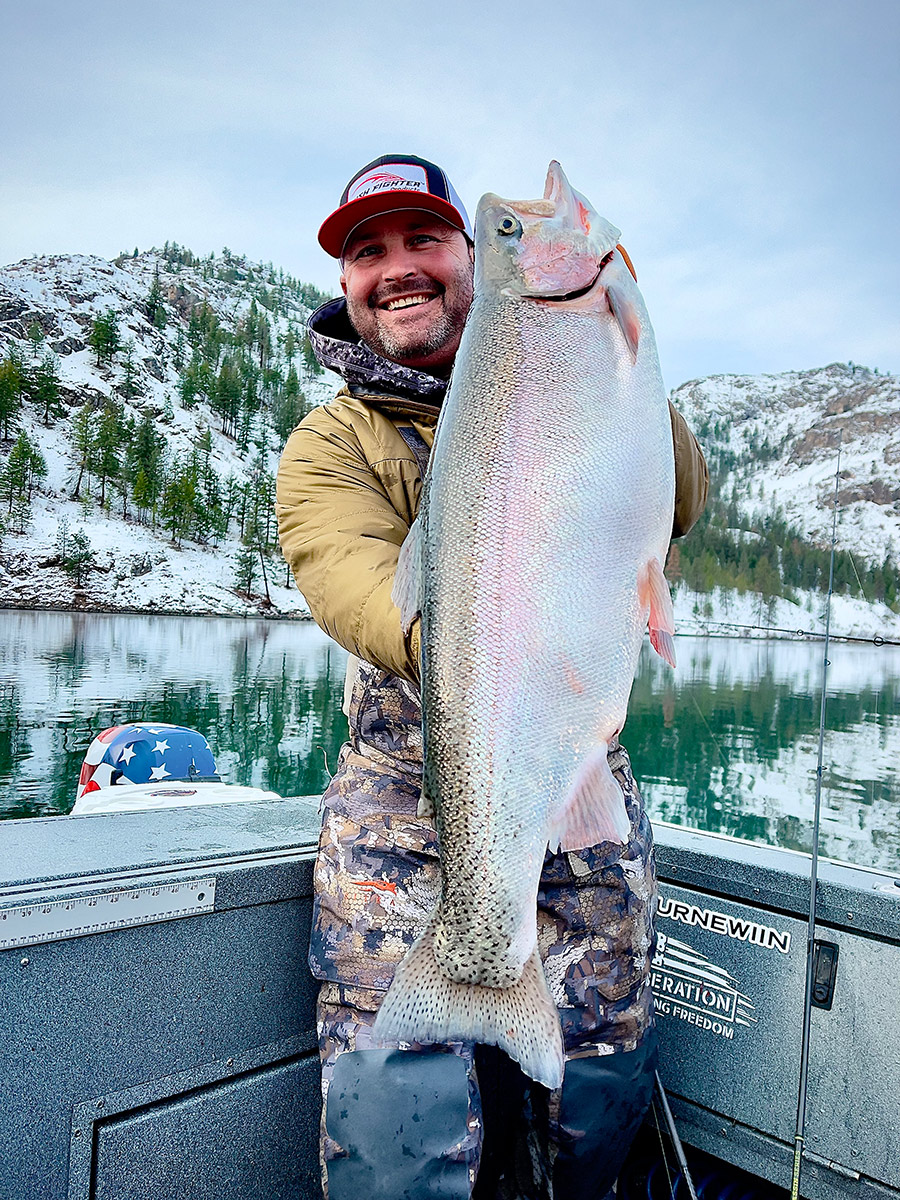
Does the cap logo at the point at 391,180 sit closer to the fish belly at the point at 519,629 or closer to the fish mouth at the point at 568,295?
the fish mouth at the point at 568,295

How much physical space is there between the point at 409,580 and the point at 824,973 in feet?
7.03

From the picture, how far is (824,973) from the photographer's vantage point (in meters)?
2.82

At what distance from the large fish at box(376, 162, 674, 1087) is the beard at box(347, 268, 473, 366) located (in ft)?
3.47

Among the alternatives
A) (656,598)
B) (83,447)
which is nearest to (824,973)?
(656,598)

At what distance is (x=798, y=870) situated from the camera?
2992 mm

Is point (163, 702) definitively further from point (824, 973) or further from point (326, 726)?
point (824, 973)

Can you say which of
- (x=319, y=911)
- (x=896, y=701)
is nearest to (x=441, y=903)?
(x=319, y=911)

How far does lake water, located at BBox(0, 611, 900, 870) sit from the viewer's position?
2012cm

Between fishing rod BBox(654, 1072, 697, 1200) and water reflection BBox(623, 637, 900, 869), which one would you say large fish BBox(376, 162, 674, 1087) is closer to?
fishing rod BBox(654, 1072, 697, 1200)

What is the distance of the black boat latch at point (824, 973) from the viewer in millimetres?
2803

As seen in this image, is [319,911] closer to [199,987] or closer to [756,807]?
[199,987]

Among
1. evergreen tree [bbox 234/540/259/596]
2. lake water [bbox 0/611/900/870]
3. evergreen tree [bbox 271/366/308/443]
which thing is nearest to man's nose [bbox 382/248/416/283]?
lake water [bbox 0/611/900/870]

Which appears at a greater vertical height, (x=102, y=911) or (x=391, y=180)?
(x=391, y=180)

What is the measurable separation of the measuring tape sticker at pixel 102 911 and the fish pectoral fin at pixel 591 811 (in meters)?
1.31
